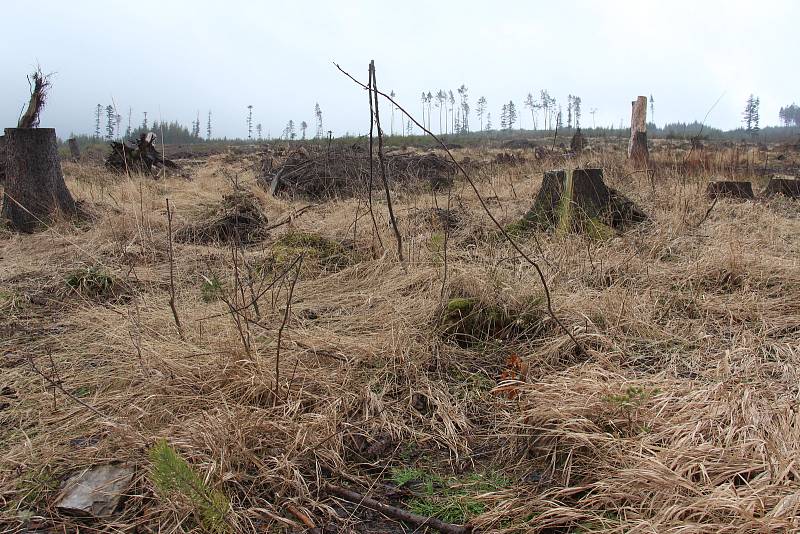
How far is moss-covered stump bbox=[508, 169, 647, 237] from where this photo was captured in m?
4.67

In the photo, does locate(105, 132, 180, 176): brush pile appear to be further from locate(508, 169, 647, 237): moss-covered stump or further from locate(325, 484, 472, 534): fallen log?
locate(325, 484, 472, 534): fallen log

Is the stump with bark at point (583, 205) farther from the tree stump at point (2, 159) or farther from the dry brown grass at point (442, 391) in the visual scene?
the tree stump at point (2, 159)

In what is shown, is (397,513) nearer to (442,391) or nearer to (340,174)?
(442,391)

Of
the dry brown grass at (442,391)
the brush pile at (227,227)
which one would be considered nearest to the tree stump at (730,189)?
the dry brown grass at (442,391)

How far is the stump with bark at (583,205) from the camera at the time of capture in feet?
15.3

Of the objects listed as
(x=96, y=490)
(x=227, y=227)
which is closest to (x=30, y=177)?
(x=227, y=227)

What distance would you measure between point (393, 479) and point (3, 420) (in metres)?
1.58

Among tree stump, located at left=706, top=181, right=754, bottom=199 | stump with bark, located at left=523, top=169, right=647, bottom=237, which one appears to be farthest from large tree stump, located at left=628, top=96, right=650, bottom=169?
stump with bark, located at left=523, top=169, right=647, bottom=237

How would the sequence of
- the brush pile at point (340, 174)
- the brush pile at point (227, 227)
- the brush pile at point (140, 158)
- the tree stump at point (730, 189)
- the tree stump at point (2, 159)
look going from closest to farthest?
1. the brush pile at point (227, 227)
2. the tree stump at point (730, 189)
3. the brush pile at point (340, 174)
4. the tree stump at point (2, 159)
5. the brush pile at point (140, 158)

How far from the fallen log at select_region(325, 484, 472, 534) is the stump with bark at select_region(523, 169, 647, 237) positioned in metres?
3.30

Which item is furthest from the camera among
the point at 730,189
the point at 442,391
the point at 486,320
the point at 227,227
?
the point at 730,189

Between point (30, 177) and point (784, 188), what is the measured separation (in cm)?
875

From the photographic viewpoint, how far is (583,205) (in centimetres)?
477

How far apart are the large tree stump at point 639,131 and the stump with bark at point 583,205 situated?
529 centimetres
